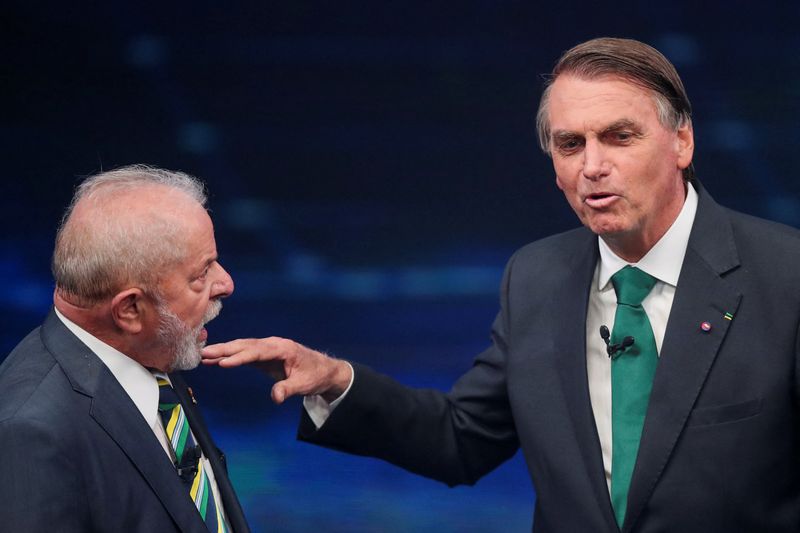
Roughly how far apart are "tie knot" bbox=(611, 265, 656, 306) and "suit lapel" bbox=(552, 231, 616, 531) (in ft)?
0.36

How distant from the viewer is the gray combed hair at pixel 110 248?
7.38 ft

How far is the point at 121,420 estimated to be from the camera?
7.32ft

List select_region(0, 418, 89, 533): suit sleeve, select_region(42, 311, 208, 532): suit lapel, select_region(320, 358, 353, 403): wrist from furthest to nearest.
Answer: select_region(320, 358, 353, 403): wrist, select_region(42, 311, 208, 532): suit lapel, select_region(0, 418, 89, 533): suit sleeve

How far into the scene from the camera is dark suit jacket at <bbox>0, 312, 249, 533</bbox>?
2.04 metres

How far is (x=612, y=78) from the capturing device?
250 cm

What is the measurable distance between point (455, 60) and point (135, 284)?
74.9 inches

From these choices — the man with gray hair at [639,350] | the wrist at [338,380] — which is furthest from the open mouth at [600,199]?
the wrist at [338,380]

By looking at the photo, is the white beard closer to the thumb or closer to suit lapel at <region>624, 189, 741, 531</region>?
the thumb

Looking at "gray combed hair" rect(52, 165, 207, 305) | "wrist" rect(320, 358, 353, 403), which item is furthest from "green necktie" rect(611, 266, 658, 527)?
"gray combed hair" rect(52, 165, 207, 305)

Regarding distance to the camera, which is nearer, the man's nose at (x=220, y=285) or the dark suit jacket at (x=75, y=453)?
the dark suit jacket at (x=75, y=453)

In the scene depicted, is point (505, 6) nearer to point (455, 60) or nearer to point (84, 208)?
point (455, 60)

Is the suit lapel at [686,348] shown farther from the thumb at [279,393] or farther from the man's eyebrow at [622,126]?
the thumb at [279,393]

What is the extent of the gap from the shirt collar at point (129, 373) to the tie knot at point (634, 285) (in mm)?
1003

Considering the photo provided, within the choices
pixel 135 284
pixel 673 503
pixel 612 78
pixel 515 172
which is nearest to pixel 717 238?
pixel 612 78
